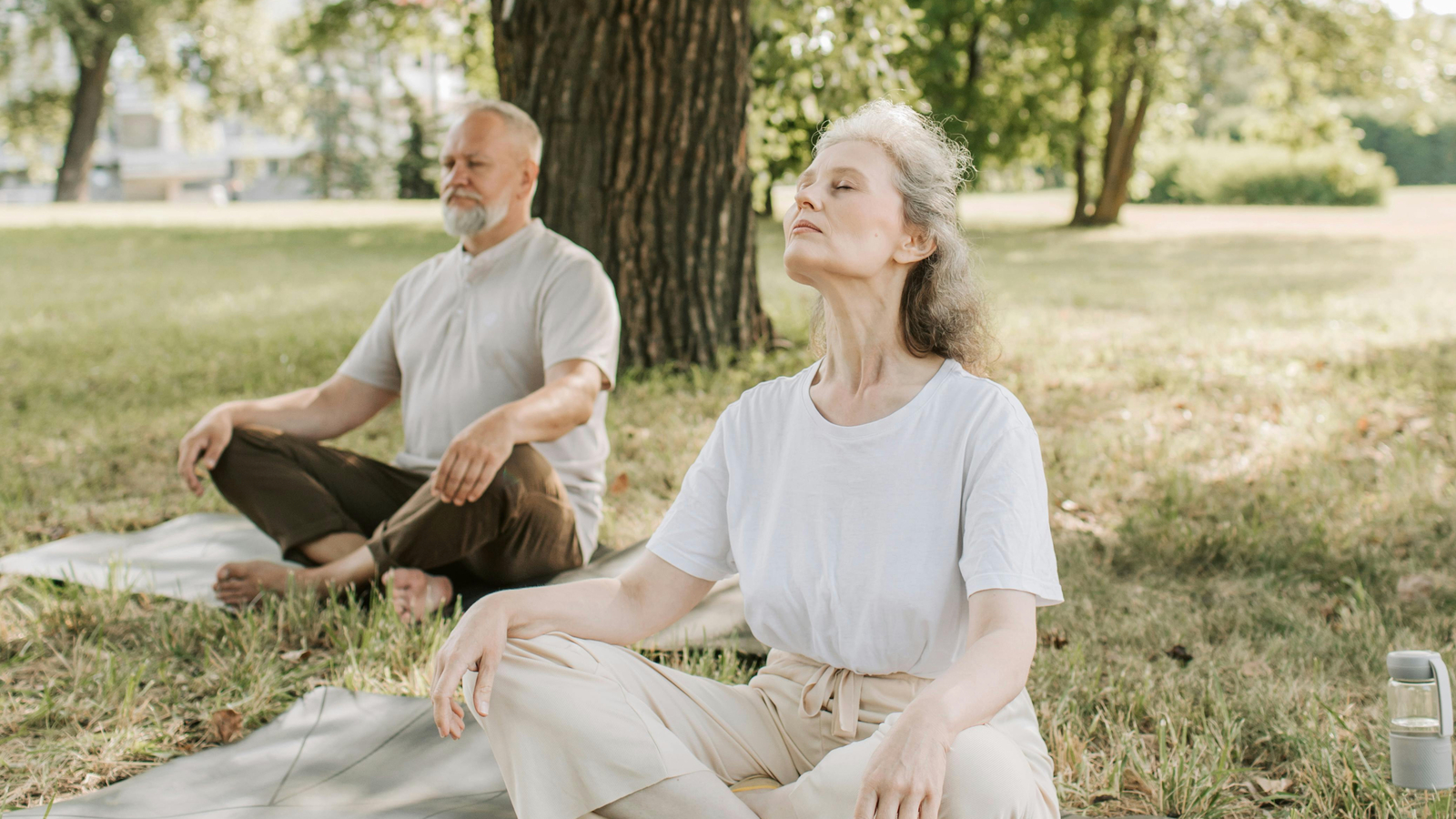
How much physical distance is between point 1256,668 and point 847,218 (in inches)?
76.4

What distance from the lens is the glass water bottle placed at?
77.4 inches

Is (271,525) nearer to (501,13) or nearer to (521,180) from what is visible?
(521,180)

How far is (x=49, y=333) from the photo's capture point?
922cm

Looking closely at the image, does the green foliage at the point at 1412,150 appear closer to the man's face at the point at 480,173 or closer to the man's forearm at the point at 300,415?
the man's face at the point at 480,173

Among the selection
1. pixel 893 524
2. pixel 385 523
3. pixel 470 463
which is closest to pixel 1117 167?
pixel 385 523

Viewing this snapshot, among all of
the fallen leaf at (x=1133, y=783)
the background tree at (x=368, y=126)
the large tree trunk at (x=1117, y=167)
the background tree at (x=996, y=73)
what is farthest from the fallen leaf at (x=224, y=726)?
the large tree trunk at (x=1117, y=167)

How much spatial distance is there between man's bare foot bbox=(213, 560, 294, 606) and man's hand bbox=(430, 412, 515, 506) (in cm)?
68

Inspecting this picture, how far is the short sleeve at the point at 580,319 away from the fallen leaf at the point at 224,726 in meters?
1.38

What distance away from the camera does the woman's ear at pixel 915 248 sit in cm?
210

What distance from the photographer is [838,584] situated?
2.01 metres

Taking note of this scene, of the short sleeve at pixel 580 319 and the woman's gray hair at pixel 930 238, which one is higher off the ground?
the woman's gray hair at pixel 930 238

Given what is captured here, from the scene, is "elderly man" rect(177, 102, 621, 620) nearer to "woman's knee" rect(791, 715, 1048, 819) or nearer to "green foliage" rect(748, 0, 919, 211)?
"woman's knee" rect(791, 715, 1048, 819)

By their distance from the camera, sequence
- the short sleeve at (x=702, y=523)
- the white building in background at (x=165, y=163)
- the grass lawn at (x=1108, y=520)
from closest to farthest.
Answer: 1. the short sleeve at (x=702, y=523)
2. the grass lawn at (x=1108, y=520)
3. the white building in background at (x=165, y=163)

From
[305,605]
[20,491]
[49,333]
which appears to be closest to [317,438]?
[305,605]
